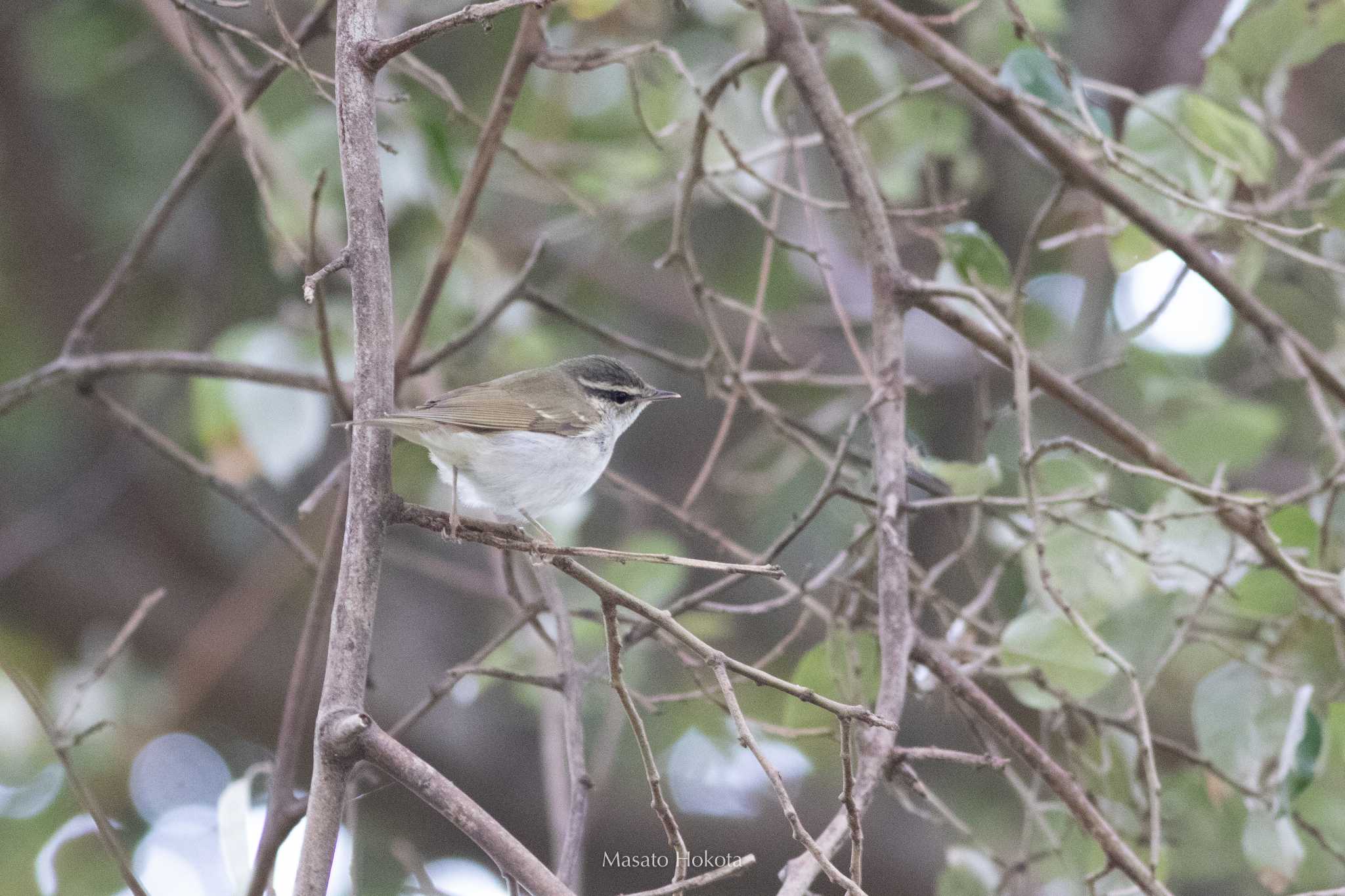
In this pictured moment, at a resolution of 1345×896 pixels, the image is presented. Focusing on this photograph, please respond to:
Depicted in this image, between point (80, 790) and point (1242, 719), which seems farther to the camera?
point (1242, 719)

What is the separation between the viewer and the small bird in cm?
270

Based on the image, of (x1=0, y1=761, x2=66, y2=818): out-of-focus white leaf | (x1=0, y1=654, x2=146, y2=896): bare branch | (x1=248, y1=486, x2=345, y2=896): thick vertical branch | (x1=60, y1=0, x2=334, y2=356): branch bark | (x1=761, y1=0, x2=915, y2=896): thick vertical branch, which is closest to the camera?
(x1=0, y1=654, x2=146, y2=896): bare branch

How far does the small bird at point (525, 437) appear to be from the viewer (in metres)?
2.70

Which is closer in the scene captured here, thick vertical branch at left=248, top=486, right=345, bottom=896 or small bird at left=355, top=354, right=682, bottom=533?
thick vertical branch at left=248, top=486, right=345, bottom=896

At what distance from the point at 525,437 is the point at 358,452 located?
47.3 inches

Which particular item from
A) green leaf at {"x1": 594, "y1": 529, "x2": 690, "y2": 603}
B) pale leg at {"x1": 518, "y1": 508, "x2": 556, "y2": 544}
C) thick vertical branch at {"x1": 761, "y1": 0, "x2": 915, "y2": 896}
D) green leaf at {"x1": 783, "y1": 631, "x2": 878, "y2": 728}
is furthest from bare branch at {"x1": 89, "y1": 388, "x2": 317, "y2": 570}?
thick vertical branch at {"x1": 761, "y1": 0, "x2": 915, "y2": 896}

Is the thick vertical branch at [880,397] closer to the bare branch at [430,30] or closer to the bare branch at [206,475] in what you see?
the bare branch at [430,30]

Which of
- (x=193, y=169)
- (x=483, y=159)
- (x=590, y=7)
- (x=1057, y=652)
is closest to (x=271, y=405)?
(x=193, y=169)

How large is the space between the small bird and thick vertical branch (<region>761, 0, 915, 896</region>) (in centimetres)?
72

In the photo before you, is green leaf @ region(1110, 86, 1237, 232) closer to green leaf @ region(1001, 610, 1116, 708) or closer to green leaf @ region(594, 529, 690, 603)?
green leaf @ region(1001, 610, 1116, 708)

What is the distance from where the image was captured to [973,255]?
2936mm

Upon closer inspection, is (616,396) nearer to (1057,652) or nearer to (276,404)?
→ (276,404)

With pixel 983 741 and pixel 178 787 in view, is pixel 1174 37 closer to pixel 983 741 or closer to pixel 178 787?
pixel 983 741

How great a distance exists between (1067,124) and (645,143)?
1976mm
